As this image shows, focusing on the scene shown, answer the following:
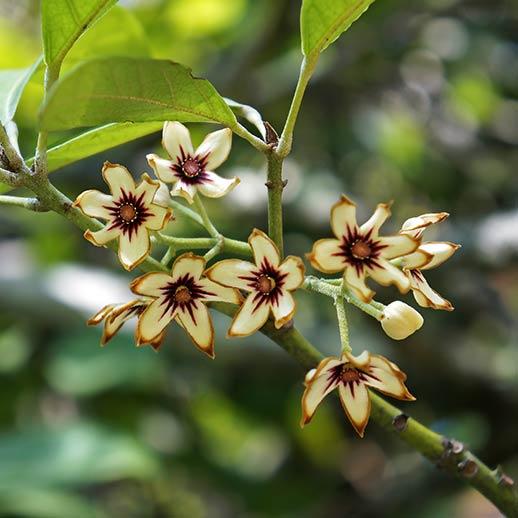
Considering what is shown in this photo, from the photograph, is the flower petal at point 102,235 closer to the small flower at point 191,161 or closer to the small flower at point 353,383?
the small flower at point 191,161

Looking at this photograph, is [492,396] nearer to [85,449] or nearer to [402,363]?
[402,363]

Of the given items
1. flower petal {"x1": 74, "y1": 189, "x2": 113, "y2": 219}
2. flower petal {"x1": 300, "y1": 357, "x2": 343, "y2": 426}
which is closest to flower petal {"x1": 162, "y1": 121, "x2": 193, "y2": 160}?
flower petal {"x1": 74, "y1": 189, "x2": 113, "y2": 219}

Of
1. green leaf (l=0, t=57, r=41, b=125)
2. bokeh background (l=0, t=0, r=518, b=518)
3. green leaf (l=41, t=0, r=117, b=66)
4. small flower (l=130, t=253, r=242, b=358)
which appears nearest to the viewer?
small flower (l=130, t=253, r=242, b=358)

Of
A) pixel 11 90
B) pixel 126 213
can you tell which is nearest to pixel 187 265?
pixel 126 213

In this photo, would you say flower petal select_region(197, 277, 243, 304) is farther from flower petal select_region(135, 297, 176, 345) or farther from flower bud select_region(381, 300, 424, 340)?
flower bud select_region(381, 300, 424, 340)

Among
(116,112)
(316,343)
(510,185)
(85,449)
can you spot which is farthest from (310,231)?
(116,112)

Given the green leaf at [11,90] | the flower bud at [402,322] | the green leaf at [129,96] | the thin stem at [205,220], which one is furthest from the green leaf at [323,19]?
the green leaf at [11,90]

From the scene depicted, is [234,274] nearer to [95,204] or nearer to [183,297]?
[183,297]
